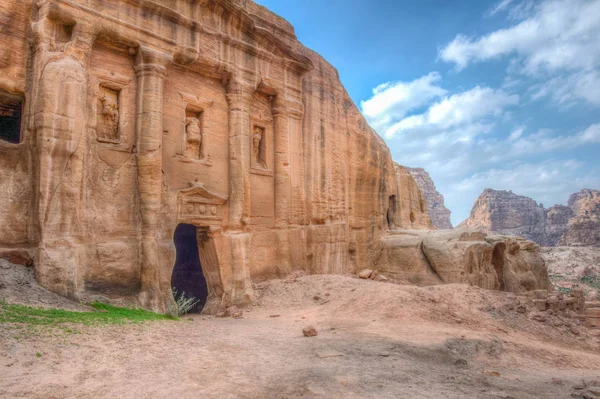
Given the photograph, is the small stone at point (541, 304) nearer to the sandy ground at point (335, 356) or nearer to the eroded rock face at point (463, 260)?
the sandy ground at point (335, 356)

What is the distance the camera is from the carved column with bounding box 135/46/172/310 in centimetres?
1005

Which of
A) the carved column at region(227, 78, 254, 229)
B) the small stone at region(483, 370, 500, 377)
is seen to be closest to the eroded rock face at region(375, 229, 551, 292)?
the carved column at region(227, 78, 254, 229)

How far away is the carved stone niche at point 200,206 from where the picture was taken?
37.6 ft

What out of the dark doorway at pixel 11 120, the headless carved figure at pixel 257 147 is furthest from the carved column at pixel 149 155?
the headless carved figure at pixel 257 147

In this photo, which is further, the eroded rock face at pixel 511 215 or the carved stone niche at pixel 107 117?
the eroded rock face at pixel 511 215

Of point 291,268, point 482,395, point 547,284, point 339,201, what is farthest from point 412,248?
point 482,395

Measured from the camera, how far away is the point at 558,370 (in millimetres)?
7598

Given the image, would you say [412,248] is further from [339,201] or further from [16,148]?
[16,148]

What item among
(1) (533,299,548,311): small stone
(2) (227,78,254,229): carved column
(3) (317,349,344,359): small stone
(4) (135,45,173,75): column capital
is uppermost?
(4) (135,45,173,75): column capital

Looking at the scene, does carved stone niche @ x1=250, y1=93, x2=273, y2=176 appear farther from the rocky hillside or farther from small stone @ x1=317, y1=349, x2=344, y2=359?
the rocky hillside

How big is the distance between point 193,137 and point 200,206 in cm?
200

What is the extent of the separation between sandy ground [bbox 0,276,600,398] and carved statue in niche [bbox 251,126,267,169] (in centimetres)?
539

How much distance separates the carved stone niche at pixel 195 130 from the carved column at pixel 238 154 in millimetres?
795

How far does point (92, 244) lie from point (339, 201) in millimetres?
9955
